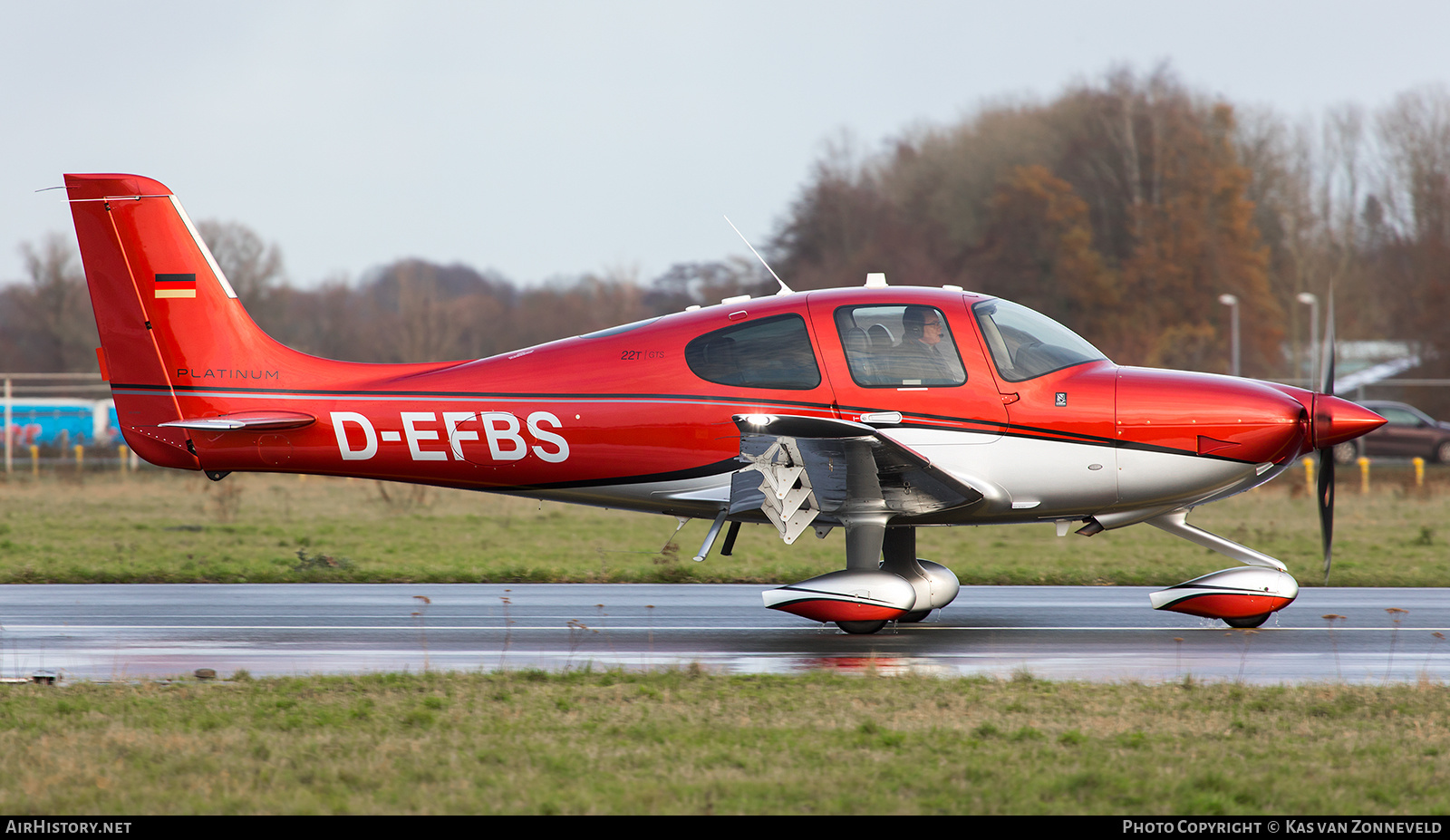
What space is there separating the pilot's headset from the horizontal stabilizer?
4543 millimetres

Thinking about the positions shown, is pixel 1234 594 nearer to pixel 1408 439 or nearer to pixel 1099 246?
pixel 1408 439

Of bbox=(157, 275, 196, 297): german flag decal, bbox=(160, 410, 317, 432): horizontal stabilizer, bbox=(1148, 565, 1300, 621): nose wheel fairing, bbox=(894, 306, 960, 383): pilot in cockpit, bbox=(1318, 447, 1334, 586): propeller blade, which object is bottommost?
bbox=(1148, 565, 1300, 621): nose wheel fairing

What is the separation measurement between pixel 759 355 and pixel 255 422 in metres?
3.87

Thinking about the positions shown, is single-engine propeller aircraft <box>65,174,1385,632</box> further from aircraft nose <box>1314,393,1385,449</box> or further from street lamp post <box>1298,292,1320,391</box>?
street lamp post <box>1298,292,1320,391</box>

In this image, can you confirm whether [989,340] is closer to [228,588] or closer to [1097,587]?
[1097,587]

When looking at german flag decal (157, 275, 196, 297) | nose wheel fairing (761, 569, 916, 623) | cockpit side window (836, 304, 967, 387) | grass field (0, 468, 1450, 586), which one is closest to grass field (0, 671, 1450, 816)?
nose wheel fairing (761, 569, 916, 623)

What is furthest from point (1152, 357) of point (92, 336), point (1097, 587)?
point (92, 336)

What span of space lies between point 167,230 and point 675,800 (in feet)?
24.8

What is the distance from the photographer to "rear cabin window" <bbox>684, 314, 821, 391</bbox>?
365 inches

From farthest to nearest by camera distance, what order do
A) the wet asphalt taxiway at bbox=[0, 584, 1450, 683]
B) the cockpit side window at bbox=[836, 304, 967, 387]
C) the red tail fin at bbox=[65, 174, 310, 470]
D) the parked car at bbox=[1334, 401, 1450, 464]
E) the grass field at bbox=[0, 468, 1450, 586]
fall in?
the parked car at bbox=[1334, 401, 1450, 464]
the grass field at bbox=[0, 468, 1450, 586]
the red tail fin at bbox=[65, 174, 310, 470]
the cockpit side window at bbox=[836, 304, 967, 387]
the wet asphalt taxiway at bbox=[0, 584, 1450, 683]

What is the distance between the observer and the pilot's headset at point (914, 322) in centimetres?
924

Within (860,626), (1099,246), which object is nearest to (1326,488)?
(860,626)

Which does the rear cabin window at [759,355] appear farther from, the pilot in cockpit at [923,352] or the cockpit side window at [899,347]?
the pilot in cockpit at [923,352]

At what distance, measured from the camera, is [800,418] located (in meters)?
8.41
